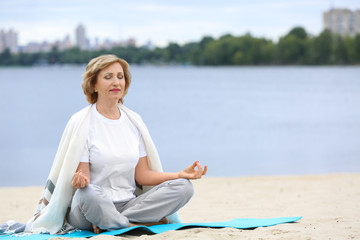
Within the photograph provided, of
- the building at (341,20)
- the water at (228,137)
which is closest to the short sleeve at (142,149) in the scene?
the water at (228,137)

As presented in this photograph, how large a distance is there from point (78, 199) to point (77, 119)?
595mm

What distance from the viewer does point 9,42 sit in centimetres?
10075

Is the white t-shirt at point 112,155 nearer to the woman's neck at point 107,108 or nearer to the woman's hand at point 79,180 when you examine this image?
the woman's neck at point 107,108

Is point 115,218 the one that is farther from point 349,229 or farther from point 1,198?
point 1,198

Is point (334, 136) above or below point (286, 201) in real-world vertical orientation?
below

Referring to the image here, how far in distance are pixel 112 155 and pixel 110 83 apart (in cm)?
53

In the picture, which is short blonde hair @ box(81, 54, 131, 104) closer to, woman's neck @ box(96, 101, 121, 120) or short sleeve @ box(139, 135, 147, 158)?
woman's neck @ box(96, 101, 121, 120)

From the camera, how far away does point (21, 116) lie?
3020 cm

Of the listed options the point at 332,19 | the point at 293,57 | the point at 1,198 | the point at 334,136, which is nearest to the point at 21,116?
the point at 334,136

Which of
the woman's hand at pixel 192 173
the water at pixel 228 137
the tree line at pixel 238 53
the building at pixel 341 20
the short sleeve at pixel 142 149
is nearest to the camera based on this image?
the woman's hand at pixel 192 173

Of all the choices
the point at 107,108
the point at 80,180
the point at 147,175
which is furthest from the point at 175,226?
the point at 107,108

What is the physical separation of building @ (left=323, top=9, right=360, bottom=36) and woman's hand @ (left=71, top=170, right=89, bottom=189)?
142911mm

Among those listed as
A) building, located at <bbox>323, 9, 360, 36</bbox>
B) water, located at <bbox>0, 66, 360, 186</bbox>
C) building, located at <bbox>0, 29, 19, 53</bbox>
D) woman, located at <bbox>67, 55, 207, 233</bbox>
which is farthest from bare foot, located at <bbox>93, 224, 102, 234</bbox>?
building, located at <bbox>323, 9, 360, 36</bbox>

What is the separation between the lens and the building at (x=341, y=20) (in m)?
142
